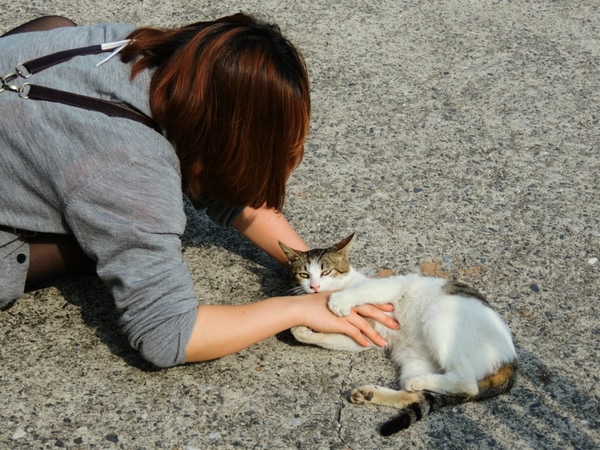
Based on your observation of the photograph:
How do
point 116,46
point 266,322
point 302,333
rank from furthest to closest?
point 302,333 < point 266,322 < point 116,46

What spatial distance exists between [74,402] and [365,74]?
2.71 m

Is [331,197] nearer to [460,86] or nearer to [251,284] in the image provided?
[251,284]

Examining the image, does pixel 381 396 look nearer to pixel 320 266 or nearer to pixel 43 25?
pixel 320 266

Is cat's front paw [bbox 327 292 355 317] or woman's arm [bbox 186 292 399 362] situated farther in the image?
cat's front paw [bbox 327 292 355 317]

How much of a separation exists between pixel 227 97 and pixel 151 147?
27 cm

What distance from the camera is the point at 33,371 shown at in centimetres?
251

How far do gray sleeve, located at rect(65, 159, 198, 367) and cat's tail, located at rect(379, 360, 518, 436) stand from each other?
0.69m

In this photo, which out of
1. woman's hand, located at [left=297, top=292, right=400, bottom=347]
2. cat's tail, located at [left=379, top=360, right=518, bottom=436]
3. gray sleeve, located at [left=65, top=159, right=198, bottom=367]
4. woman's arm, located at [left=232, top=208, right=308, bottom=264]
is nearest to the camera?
gray sleeve, located at [left=65, top=159, right=198, bottom=367]

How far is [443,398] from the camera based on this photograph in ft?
7.95

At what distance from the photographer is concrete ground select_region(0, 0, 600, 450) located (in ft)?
7.79

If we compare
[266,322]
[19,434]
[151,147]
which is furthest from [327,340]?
[19,434]

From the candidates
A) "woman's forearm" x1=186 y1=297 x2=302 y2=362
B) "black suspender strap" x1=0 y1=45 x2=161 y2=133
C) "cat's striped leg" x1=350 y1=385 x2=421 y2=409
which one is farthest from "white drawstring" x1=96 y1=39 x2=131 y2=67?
"cat's striped leg" x1=350 y1=385 x2=421 y2=409

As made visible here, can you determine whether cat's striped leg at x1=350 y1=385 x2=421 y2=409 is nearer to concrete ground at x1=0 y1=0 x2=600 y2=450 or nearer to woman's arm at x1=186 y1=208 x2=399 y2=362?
concrete ground at x1=0 y1=0 x2=600 y2=450

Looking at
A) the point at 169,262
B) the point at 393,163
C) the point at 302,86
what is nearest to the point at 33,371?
the point at 169,262
